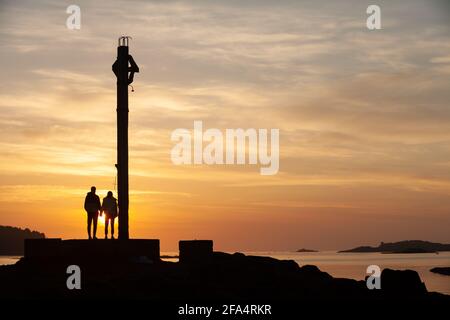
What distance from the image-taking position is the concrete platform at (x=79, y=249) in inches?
1265

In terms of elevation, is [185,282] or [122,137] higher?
[122,137]

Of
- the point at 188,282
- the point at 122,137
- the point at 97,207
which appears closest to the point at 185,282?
the point at 188,282

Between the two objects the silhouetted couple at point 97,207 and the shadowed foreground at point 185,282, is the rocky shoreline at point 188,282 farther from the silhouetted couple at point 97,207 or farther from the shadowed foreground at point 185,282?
the silhouetted couple at point 97,207

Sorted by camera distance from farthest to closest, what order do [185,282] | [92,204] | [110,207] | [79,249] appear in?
[110,207] → [79,249] → [92,204] → [185,282]

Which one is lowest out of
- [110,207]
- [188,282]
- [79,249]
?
[188,282]

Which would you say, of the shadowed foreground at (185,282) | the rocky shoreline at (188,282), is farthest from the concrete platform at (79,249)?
the rocky shoreline at (188,282)


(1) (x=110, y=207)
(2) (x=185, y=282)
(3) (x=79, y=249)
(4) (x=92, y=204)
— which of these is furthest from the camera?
(1) (x=110, y=207)

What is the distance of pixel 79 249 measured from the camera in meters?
32.2

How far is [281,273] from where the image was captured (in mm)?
33062

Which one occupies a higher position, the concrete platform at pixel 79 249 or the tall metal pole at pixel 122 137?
the tall metal pole at pixel 122 137

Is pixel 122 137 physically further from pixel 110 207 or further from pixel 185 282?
pixel 185 282

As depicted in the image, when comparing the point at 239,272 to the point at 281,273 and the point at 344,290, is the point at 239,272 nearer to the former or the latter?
the point at 281,273
